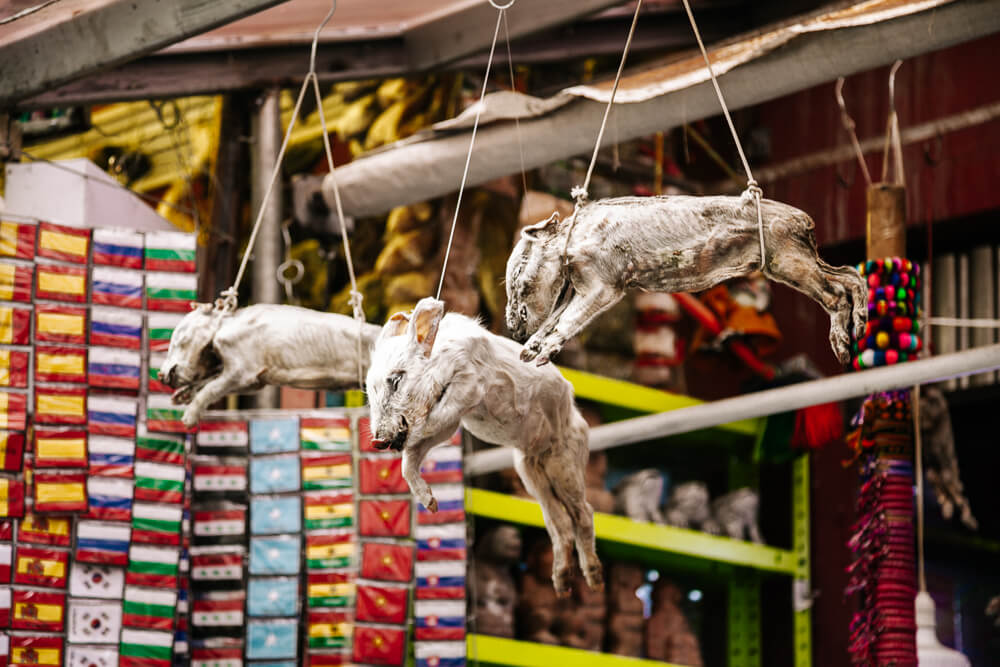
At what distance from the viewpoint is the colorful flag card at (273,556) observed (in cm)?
504

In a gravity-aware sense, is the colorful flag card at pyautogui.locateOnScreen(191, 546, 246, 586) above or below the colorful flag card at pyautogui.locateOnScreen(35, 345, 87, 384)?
below

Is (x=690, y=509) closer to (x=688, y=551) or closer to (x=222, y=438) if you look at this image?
(x=688, y=551)

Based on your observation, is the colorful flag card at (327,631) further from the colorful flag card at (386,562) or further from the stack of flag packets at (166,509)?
the colorful flag card at (386,562)

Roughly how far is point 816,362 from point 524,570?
1.81 m

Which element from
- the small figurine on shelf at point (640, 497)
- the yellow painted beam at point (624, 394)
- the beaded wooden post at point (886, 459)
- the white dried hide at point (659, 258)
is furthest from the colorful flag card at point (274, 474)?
the white dried hide at point (659, 258)

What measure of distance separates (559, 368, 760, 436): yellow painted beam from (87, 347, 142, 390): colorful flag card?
1644 millimetres

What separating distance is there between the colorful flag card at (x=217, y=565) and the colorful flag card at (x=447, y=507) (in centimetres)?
63

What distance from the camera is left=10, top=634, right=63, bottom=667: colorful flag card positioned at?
15.0 feet

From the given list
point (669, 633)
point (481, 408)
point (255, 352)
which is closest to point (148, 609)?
point (255, 352)

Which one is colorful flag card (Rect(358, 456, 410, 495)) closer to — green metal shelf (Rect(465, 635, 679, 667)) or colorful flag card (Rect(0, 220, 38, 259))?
green metal shelf (Rect(465, 635, 679, 667))

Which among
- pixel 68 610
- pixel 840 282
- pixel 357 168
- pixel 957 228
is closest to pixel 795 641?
pixel 957 228

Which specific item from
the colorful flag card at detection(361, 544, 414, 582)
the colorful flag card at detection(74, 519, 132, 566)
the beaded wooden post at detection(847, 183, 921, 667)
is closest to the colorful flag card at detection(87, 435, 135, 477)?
the colorful flag card at detection(74, 519, 132, 566)

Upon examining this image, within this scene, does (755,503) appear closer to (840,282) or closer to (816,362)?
(816,362)

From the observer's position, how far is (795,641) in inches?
256
